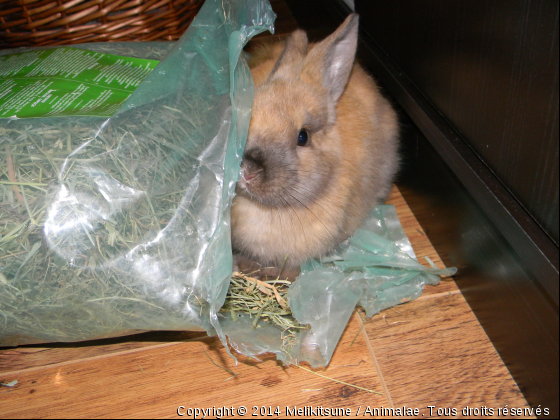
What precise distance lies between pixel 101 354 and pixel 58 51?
0.94 meters

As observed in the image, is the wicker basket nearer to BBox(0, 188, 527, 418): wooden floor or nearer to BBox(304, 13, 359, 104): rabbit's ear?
BBox(304, 13, 359, 104): rabbit's ear

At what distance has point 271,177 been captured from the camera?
113 centimetres

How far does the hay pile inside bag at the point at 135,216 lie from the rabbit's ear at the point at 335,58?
0.17m

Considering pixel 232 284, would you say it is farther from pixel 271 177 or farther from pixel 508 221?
pixel 508 221

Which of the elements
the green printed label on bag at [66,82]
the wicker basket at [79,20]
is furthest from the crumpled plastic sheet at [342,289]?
the wicker basket at [79,20]

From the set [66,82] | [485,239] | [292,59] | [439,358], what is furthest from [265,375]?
[66,82]

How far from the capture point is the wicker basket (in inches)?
65.5

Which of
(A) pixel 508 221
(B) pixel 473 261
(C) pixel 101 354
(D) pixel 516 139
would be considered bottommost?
(C) pixel 101 354

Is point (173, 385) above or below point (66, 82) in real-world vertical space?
below

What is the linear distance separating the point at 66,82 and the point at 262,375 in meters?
0.95

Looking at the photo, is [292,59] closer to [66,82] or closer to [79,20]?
[66,82]

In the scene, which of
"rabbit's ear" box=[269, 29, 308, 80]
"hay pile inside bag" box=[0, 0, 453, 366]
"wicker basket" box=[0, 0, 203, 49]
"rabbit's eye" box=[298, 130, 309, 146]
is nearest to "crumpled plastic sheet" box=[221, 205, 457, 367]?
"hay pile inside bag" box=[0, 0, 453, 366]

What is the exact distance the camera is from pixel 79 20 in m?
1.71

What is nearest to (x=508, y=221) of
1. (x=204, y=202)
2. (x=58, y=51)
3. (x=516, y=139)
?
(x=516, y=139)
